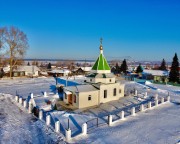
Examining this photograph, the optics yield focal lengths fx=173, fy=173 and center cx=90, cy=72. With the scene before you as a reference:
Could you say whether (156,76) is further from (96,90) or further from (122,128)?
(122,128)

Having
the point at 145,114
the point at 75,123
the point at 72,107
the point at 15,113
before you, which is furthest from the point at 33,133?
the point at 145,114

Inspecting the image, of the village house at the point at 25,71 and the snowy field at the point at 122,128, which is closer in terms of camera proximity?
the snowy field at the point at 122,128

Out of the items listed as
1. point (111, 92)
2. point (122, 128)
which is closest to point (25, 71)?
point (111, 92)

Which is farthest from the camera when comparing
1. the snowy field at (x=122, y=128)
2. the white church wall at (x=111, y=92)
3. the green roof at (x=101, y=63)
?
the green roof at (x=101, y=63)

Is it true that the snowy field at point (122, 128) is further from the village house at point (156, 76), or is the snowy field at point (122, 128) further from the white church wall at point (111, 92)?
the village house at point (156, 76)

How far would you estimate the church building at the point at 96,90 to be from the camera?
775 inches

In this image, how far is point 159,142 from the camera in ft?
35.6

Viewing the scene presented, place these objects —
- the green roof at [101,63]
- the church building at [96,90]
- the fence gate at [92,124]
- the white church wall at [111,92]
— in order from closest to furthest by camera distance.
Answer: the fence gate at [92,124] → the church building at [96,90] → the white church wall at [111,92] → the green roof at [101,63]

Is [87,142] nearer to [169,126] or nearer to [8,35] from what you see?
[169,126]

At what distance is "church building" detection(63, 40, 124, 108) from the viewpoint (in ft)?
64.6

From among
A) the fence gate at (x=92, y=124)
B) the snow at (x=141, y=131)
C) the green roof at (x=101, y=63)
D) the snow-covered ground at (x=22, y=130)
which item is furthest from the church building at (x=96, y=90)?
the snow at (x=141, y=131)

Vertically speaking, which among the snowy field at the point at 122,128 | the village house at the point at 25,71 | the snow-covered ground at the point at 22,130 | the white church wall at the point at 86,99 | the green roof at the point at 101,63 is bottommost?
the snow-covered ground at the point at 22,130

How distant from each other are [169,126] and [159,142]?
3188 millimetres

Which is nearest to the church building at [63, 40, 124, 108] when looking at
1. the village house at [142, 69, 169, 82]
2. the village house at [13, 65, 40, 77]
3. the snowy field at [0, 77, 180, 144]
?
the snowy field at [0, 77, 180, 144]
